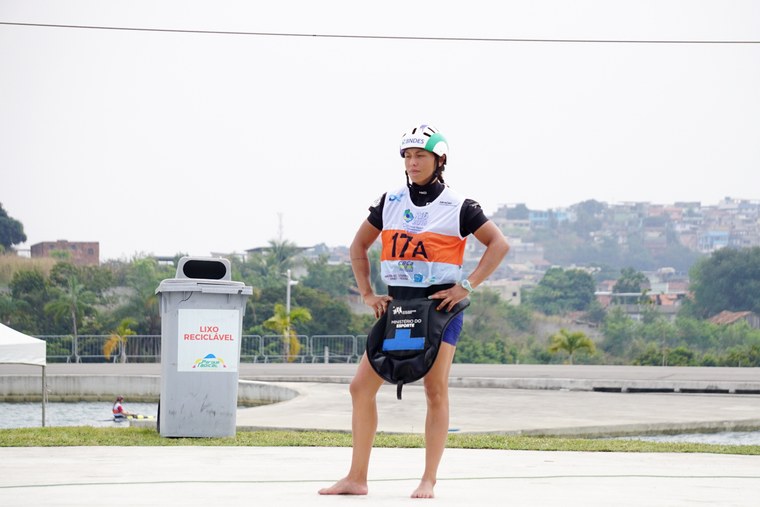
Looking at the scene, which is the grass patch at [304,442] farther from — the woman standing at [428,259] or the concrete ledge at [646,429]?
the concrete ledge at [646,429]

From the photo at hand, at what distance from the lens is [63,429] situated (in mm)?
11477

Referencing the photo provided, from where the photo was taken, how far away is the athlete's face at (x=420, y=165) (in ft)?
20.9

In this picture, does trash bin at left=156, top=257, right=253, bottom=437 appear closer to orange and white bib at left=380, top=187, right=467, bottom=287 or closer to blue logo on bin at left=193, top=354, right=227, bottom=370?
blue logo on bin at left=193, top=354, right=227, bottom=370

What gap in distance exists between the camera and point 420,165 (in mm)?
6355

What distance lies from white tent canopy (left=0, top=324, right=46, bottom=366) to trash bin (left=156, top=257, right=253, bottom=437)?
19.9ft

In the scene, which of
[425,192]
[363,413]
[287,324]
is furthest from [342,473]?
[287,324]

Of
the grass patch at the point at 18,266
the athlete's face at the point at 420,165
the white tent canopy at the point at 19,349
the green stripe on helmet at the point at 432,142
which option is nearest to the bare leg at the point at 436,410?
the athlete's face at the point at 420,165

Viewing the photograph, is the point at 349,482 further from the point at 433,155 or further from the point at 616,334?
the point at 616,334

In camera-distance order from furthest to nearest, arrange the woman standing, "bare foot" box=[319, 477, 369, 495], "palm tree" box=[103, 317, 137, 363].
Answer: "palm tree" box=[103, 317, 137, 363] < the woman standing < "bare foot" box=[319, 477, 369, 495]

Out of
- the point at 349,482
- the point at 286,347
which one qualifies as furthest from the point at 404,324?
the point at 286,347

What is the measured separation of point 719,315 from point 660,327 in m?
26.4

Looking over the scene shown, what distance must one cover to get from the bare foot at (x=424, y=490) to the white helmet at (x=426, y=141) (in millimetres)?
1684

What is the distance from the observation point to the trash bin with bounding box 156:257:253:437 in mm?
10664

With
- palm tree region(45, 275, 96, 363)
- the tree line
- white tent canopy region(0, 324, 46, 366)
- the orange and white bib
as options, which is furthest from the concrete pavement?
palm tree region(45, 275, 96, 363)
